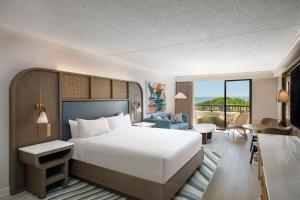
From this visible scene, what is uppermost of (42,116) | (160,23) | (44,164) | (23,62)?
(160,23)

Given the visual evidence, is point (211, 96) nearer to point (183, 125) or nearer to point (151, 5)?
point (183, 125)

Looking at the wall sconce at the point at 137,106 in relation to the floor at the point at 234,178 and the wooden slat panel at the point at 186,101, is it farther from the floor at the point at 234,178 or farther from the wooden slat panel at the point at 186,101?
the wooden slat panel at the point at 186,101

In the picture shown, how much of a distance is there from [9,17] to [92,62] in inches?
73.0

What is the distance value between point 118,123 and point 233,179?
8.41 ft

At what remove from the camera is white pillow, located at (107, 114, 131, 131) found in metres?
3.91

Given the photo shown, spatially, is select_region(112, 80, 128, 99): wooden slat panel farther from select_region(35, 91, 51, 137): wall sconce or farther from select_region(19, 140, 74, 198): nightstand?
select_region(19, 140, 74, 198): nightstand

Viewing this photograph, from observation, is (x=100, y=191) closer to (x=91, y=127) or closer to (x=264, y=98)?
(x=91, y=127)

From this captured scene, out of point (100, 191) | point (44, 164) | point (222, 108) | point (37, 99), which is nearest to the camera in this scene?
point (44, 164)

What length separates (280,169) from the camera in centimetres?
145

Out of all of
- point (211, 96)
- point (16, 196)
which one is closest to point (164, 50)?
point (16, 196)

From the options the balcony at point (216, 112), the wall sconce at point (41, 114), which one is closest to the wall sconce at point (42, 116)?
the wall sconce at point (41, 114)

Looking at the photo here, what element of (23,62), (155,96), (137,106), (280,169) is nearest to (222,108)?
(155,96)

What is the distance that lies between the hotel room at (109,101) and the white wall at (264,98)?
2753 millimetres

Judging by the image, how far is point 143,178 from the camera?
227 cm
